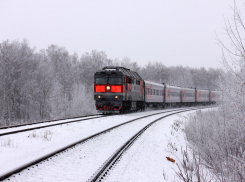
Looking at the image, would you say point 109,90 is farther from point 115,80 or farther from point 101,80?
point 101,80

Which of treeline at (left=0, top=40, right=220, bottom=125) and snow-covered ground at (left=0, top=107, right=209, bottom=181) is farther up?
treeline at (left=0, top=40, right=220, bottom=125)

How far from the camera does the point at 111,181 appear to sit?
4117 millimetres

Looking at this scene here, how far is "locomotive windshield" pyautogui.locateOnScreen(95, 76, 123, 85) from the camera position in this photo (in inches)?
736

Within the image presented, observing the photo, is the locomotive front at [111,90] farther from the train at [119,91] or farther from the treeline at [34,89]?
the treeline at [34,89]

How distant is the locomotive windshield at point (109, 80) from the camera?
18703 mm

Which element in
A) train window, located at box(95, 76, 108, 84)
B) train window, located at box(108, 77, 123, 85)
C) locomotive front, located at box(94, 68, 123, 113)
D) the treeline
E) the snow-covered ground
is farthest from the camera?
the treeline

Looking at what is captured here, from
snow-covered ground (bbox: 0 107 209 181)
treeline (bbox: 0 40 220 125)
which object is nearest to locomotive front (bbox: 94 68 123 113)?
treeline (bbox: 0 40 220 125)

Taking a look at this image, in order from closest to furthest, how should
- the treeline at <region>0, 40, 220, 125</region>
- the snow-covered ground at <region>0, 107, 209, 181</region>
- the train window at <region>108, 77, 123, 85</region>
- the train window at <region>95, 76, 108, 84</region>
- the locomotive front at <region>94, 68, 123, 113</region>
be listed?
the snow-covered ground at <region>0, 107, 209, 181</region> → the locomotive front at <region>94, 68, 123, 113</region> → the train window at <region>108, 77, 123, 85</region> → the train window at <region>95, 76, 108, 84</region> → the treeline at <region>0, 40, 220, 125</region>

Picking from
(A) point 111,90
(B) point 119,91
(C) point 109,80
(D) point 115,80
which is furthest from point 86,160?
(C) point 109,80

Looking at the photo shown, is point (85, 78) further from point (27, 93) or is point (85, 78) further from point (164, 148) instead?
point (164, 148)

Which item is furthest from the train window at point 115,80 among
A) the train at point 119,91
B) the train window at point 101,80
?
the train window at point 101,80

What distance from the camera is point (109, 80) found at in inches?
750

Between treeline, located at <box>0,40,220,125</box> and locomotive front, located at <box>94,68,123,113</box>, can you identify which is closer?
locomotive front, located at <box>94,68,123,113</box>

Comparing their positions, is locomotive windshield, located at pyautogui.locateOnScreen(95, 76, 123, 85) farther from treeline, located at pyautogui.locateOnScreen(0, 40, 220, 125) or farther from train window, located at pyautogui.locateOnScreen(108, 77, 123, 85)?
treeline, located at pyautogui.locateOnScreen(0, 40, 220, 125)
